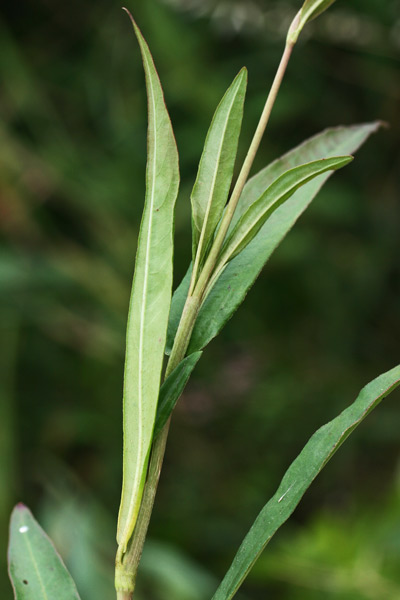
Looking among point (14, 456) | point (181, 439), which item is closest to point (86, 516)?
point (14, 456)

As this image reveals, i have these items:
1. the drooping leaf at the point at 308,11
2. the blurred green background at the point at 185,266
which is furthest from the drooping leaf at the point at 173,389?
the blurred green background at the point at 185,266

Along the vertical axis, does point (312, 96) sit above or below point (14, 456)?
above

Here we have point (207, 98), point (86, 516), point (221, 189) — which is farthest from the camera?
point (207, 98)

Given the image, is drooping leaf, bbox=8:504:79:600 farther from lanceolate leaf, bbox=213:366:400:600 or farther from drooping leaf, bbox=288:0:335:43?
drooping leaf, bbox=288:0:335:43

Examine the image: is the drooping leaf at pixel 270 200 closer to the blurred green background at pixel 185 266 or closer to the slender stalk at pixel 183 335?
the slender stalk at pixel 183 335

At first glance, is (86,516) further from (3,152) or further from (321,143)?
(321,143)

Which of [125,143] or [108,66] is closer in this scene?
[125,143]

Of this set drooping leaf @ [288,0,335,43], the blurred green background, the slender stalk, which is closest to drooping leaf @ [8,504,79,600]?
the slender stalk
